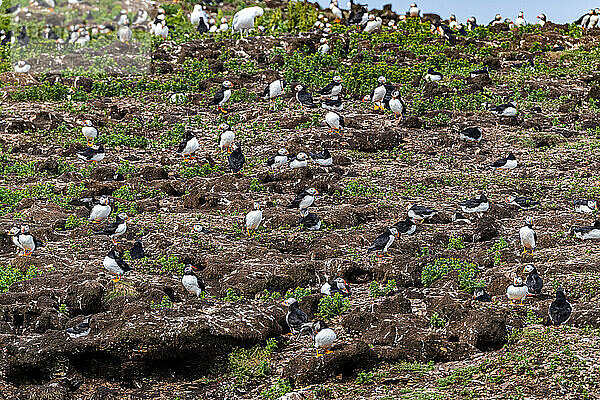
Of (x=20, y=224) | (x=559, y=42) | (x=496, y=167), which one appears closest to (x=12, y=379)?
(x=20, y=224)

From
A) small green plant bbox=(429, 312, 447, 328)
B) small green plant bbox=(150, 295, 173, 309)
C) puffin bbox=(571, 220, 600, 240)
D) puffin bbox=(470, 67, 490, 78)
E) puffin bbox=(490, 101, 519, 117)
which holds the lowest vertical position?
small green plant bbox=(150, 295, 173, 309)

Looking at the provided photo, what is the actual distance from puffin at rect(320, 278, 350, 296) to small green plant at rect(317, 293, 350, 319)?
0.11 metres

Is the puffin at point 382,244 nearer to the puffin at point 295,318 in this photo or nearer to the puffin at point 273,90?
the puffin at point 295,318

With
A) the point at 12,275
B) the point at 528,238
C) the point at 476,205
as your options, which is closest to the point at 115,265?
the point at 12,275

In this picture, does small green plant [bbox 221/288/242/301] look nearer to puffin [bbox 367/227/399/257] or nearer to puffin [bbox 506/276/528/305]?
puffin [bbox 367/227/399/257]

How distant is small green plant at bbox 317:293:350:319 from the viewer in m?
11.9

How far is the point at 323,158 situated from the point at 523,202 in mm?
4447

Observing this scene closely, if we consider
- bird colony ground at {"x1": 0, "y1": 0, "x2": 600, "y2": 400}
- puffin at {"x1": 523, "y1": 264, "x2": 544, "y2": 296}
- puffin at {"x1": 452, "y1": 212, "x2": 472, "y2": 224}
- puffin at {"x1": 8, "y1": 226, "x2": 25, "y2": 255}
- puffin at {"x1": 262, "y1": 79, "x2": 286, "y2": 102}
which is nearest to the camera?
bird colony ground at {"x1": 0, "y1": 0, "x2": 600, "y2": 400}

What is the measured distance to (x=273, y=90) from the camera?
72.8ft

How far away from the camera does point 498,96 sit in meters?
23.2

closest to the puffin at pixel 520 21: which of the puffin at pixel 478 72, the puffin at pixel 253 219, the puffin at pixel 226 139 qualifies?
the puffin at pixel 478 72

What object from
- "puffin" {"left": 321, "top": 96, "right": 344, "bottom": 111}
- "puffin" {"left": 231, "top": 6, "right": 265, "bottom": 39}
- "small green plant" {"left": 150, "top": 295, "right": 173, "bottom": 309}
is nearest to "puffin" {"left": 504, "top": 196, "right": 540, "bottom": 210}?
"puffin" {"left": 321, "top": 96, "right": 344, "bottom": 111}

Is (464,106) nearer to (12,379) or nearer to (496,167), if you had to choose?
(496,167)

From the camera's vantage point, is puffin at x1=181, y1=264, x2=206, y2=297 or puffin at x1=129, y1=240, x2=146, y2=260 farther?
puffin at x1=129, y1=240, x2=146, y2=260
